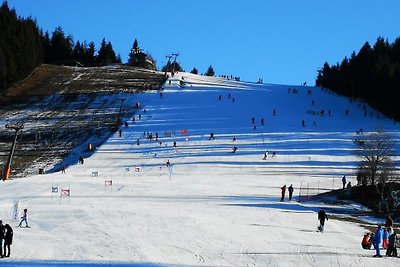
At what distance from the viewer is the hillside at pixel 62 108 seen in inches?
1977

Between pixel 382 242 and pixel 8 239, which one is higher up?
pixel 382 242

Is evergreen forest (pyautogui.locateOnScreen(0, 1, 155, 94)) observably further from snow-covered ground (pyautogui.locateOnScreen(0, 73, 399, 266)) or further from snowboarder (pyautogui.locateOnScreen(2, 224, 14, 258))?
snowboarder (pyautogui.locateOnScreen(2, 224, 14, 258))

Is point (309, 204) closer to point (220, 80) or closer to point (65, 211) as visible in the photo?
point (65, 211)

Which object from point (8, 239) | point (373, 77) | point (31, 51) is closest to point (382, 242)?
point (8, 239)

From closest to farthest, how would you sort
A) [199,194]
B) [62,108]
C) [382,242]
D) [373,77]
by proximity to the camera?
[382,242]
[199,194]
[62,108]
[373,77]

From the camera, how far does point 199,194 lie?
3216 cm

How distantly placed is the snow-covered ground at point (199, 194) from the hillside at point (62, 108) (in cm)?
367

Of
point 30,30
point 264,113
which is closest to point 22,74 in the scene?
point 30,30

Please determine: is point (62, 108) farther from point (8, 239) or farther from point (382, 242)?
point (8, 239)

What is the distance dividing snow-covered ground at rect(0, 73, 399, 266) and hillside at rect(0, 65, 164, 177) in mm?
3673

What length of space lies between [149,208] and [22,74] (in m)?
65.4

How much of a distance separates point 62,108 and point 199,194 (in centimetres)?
4175

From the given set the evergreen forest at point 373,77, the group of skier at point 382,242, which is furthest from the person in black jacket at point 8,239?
the evergreen forest at point 373,77

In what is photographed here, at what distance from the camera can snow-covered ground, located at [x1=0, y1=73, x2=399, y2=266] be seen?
18500mm
